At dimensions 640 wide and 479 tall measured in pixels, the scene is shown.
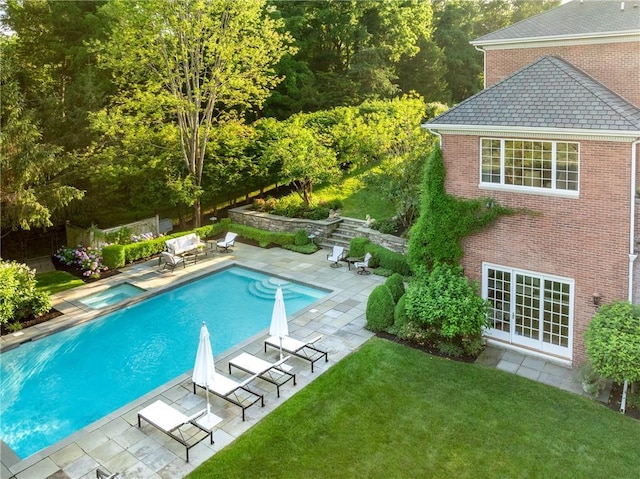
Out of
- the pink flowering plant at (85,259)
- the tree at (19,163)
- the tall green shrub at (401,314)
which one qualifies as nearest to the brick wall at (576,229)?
the tall green shrub at (401,314)

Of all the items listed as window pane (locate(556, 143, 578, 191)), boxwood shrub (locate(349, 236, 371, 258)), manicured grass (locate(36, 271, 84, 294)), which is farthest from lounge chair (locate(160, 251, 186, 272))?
window pane (locate(556, 143, 578, 191))

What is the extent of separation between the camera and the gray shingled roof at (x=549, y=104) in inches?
468

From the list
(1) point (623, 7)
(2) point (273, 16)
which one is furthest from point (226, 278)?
(2) point (273, 16)

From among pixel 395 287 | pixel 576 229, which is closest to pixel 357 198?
pixel 395 287

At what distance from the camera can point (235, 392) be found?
12.2 m

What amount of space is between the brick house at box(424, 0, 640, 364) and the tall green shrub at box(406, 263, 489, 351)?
0.78 meters

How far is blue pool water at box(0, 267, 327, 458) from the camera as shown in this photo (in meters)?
12.1

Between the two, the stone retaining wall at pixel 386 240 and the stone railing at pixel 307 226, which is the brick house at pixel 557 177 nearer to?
the stone retaining wall at pixel 386 240

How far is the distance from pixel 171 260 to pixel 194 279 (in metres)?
1.52

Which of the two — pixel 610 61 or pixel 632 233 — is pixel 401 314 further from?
pixel 610 61

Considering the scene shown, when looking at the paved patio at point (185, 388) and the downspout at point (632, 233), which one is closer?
the paved patio at point (185, 388)

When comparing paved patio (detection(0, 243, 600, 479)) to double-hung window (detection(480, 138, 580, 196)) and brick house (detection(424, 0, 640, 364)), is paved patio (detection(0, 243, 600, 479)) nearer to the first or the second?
brick house (detection(424, 0, 640, 364))

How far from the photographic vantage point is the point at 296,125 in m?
26.3

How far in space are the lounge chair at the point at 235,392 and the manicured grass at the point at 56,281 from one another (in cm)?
1113
